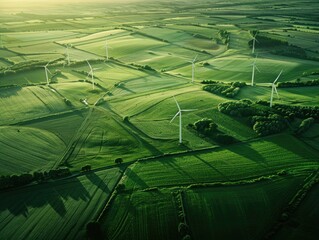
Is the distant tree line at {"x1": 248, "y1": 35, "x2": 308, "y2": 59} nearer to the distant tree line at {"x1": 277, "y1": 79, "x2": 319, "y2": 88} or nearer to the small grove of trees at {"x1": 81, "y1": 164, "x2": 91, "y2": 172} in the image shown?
the distant tree line at {"x1": 277, "y1": 79, "x2": 319, "y2": 88}

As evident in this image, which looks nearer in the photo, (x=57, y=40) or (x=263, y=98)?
(x=263, y=98)

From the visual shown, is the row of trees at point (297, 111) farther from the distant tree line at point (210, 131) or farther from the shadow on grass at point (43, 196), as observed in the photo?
the shadow on grass at point (43, 196)

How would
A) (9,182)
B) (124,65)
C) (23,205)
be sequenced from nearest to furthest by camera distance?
(23,205) < (9,182) < (124,65)

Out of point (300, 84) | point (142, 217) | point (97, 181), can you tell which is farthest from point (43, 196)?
point (300, 84)

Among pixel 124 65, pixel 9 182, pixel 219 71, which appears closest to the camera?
pixel 9 182

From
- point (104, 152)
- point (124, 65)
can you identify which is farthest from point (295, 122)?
point (124, 65)

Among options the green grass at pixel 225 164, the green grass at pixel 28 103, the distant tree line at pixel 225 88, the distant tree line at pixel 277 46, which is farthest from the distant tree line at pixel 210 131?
the distant tree line at pixel 277 46

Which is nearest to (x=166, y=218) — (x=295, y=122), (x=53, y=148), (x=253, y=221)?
(x=253, y=221)

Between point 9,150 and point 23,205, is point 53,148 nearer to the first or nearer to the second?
point 9,150
